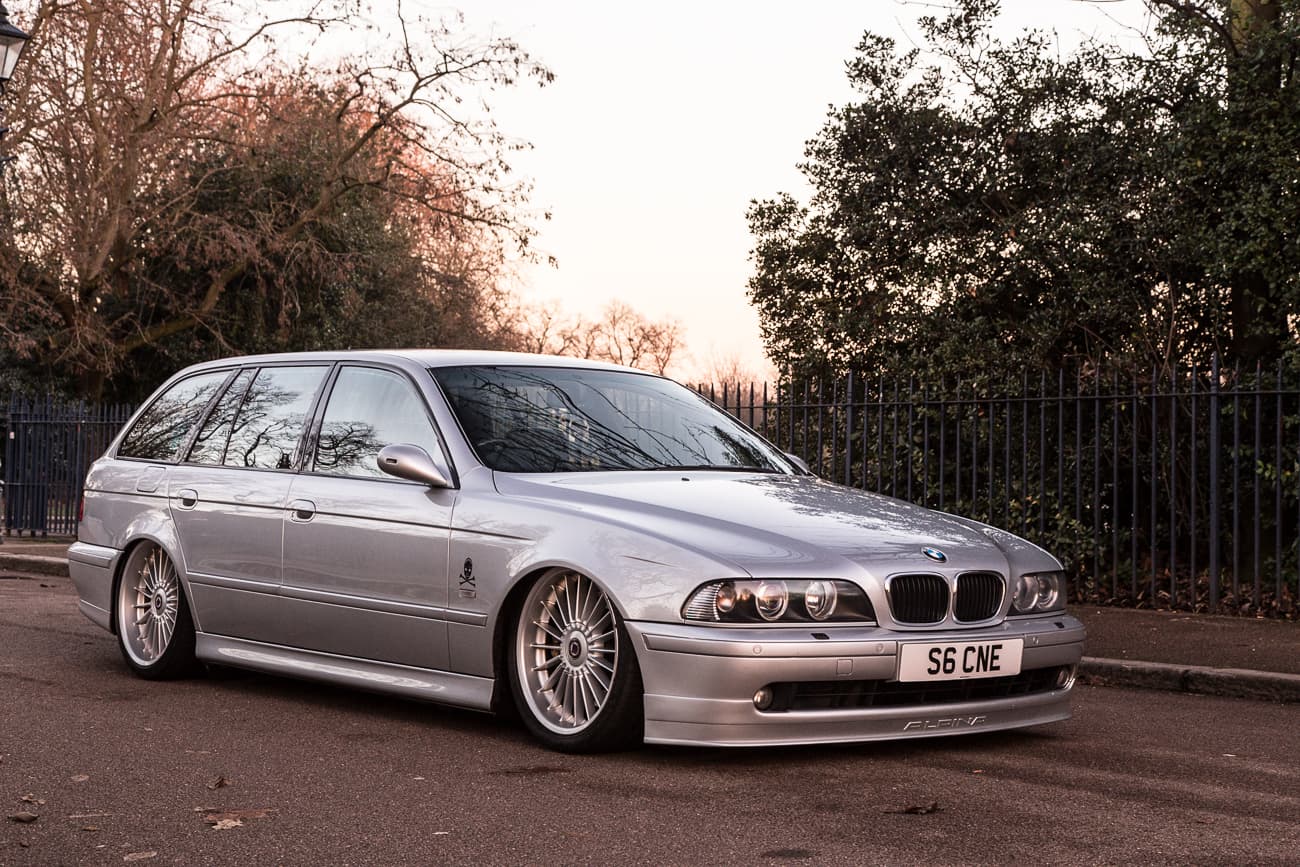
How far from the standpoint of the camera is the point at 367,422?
276 inches

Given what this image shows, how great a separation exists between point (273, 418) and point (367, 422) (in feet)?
2.44

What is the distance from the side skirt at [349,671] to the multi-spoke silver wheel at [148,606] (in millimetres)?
249

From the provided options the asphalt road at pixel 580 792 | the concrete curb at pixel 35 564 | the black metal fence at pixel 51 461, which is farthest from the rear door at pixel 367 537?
the black metal fence at pixel 51 461

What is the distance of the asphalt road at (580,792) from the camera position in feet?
14.5

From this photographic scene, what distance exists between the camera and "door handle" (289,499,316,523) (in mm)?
6914

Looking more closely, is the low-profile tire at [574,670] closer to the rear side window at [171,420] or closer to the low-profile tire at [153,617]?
the low-profile tire at [153,617]

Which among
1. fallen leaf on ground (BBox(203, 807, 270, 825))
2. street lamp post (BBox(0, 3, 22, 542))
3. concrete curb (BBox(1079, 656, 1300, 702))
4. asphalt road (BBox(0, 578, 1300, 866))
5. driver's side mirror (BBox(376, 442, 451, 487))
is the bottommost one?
fallen leaf on ground (BBox(203, 807, 270, 825))

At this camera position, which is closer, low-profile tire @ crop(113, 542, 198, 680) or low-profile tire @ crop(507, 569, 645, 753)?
low-profile tire @ crop(507, 569, 645, 753)

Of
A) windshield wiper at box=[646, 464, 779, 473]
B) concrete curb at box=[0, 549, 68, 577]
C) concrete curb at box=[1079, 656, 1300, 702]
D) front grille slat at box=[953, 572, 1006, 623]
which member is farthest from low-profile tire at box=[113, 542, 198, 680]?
concrete curb at box=[0, 549, 68, 577]

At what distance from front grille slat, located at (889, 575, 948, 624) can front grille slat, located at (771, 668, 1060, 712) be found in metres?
0.23

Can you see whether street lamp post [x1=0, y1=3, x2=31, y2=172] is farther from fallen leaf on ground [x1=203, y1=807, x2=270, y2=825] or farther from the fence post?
fallen leaf on ground [x1=203, y1=807, x2=270, y2=825]

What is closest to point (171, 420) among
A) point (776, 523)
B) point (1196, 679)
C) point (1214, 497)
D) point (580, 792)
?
point (776, 523)

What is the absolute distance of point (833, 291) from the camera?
17.5 metres

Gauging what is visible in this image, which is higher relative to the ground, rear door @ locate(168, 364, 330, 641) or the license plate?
rear door @ locate(168, 364, 330, 641)
